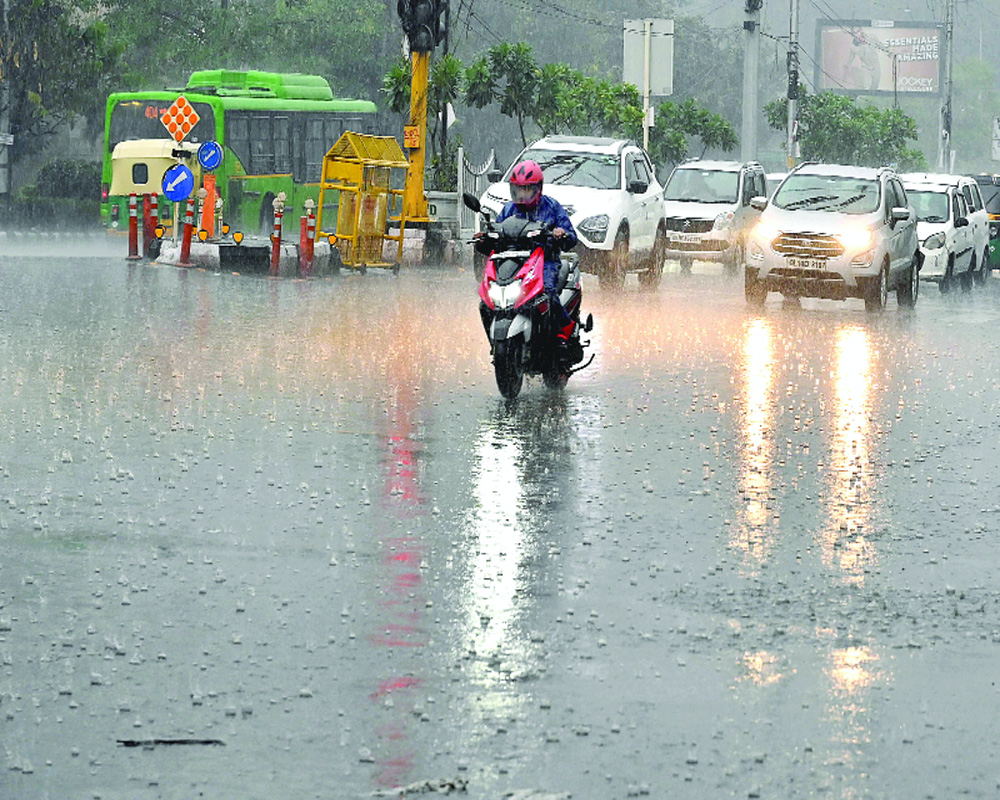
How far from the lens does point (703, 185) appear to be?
36.0 m

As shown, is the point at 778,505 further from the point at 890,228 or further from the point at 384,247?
the point at 384,247

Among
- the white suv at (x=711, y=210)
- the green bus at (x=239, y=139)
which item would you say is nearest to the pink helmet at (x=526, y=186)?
the white suv at (x=711, y=210)

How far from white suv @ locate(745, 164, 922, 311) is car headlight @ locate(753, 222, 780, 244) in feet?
0.04

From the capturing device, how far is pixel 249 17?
6131cm

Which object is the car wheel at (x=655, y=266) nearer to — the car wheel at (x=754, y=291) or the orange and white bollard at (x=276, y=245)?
the car wheel at (x=754, y=291)

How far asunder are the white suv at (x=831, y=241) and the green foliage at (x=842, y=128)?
4351 cm

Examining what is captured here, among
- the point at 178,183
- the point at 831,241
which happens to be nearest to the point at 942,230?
the point at 831,241

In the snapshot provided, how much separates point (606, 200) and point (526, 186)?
13.4m

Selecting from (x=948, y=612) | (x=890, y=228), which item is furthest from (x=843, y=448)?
(x=890, y=228)

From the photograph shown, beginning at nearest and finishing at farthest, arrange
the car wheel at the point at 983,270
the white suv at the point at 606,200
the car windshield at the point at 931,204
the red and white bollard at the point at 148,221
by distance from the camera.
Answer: the white suv at the point at 606,200 < the red and white bollard at the point at 148,221 < the car windshield at the point at 931,204 < the car wheel at the point at 983,270

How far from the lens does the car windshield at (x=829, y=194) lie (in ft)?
83.6

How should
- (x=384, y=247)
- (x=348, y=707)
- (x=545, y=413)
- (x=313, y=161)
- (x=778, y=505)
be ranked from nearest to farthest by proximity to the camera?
(x=348, y=707)
(x=778, y=505)
(x=545, y=413)
(x=384, y=247)
(x=313, y=161)

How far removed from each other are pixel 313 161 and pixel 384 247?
12.1 m

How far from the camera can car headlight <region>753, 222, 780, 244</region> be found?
24656 millimetres
